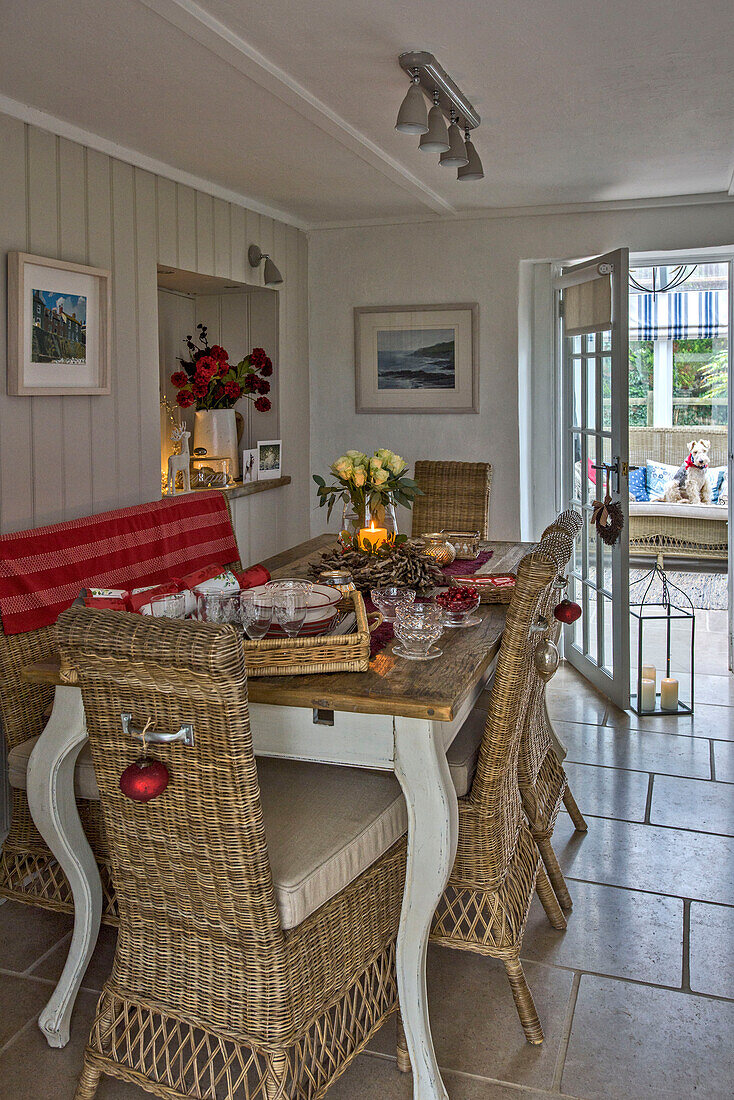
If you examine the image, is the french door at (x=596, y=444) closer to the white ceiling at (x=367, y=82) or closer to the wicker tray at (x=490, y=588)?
the white ceiling at (x=367, y=82)

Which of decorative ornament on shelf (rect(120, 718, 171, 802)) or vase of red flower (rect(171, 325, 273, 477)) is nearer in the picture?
decorative ornament on shelf (rect(120, 718, 171, 802))

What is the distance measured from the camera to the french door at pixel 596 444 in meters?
3.91

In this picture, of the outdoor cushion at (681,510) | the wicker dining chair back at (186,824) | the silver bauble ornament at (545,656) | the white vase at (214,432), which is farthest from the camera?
the outdoor cushion at (681,510)

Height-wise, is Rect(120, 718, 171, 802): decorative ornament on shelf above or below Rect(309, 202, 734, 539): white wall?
below

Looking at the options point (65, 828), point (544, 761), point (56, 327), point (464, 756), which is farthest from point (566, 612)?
point (56, 327)

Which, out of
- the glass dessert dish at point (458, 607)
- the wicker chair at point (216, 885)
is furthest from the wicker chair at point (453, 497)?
the wicker chair at point (216, 885)

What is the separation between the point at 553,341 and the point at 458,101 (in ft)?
7.05

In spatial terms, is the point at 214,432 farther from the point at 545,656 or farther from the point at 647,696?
the point at 545,656

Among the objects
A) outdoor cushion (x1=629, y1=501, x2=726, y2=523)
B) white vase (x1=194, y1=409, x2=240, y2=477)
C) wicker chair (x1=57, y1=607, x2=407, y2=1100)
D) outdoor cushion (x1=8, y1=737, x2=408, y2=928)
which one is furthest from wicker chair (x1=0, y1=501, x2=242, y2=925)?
outdoor cushion (x1=629, y1=501, x2=726, y2=523)

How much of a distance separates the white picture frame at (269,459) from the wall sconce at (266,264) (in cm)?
77

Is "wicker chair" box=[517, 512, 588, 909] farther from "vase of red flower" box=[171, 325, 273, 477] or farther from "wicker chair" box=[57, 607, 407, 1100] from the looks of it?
"vase of red flower" box=[171, 325, 273, 477]

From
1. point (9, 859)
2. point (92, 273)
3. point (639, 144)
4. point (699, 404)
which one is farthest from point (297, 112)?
point (699, 404)

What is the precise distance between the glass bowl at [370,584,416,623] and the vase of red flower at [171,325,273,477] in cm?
187

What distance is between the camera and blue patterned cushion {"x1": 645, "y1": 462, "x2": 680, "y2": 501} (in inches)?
305
